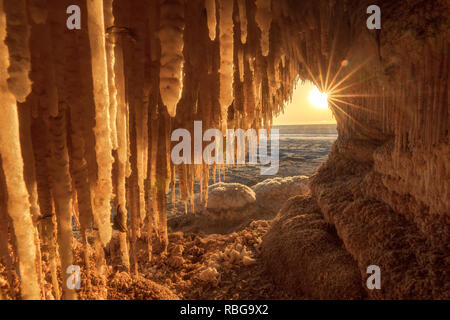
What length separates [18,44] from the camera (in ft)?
2.79

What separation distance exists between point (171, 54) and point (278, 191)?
5853 millimetres

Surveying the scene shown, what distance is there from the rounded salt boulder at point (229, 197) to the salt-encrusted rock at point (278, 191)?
0.27 metres

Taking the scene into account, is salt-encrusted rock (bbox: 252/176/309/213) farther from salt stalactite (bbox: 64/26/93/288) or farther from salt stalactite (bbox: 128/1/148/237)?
salt stalactite (bbox: 64/26/93/288)

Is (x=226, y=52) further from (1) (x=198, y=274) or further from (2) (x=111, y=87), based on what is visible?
(1) (x=198, y=274)

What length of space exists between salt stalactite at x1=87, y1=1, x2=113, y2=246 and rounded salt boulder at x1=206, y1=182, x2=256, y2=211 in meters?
4.99

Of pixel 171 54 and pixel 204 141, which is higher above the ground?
pixel 171 54

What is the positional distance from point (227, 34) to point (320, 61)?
2.12 metres

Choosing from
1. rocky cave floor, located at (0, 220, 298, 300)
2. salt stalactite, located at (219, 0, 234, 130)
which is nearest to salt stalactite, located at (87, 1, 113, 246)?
salt stalactite, located at (219, 0, 234, 130)

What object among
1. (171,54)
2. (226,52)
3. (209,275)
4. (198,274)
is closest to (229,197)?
(198,274)

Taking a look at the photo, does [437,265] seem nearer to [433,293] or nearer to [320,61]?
[433,293]

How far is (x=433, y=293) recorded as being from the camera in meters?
1.62

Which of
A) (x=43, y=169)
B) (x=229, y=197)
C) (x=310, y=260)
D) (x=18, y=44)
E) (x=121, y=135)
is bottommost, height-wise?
(x=229, y=197)

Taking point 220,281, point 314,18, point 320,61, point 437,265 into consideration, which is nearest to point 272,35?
point 314,18

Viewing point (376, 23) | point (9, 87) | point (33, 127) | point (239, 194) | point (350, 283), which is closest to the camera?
point (9, 87)
